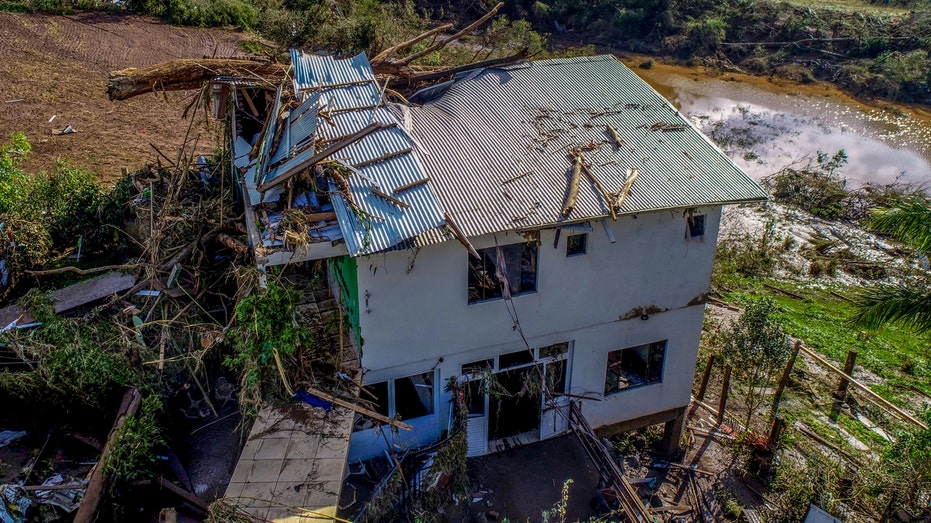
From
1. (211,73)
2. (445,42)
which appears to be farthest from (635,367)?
(211,73)

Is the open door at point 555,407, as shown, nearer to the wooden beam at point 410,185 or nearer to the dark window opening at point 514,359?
the dark window opening at point 514,359

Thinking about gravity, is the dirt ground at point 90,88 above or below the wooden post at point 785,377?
above

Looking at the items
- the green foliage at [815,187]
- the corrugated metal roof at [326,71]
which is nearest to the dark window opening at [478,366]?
the corrugated metal roof at [326,71]

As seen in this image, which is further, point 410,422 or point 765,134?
point 765,134

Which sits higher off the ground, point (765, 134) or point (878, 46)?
point (878, 46)

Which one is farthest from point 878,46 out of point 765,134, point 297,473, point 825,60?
point 297,473

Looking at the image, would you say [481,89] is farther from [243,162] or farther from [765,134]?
[765,134]
